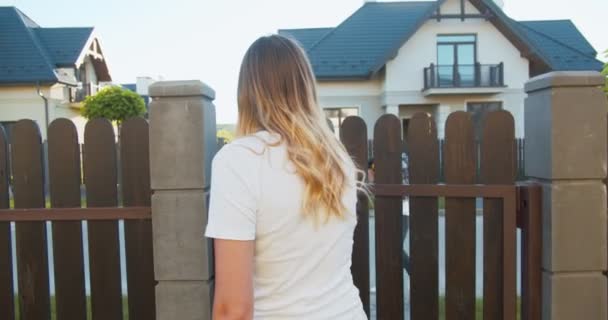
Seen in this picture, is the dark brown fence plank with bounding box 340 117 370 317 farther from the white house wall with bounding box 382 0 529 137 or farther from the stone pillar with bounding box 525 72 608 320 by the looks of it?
the white house wall with bounding box 382 0 529 137

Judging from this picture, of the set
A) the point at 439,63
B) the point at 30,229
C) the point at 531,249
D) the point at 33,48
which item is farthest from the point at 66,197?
the point at 33,48

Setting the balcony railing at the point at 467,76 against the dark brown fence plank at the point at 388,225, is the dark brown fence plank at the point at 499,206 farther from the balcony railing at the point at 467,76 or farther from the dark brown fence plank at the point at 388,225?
the balcony railing at the point at 467,76

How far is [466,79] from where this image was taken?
72.0 feet

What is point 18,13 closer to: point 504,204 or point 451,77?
point 451,77

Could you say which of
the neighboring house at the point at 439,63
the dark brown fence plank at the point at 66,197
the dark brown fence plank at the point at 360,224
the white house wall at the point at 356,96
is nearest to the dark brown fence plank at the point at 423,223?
the dark brown fence plank at the point at 360,224

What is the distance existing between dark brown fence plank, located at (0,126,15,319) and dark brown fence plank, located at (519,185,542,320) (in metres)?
2.75

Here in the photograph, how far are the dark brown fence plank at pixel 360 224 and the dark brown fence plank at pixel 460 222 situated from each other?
0.44 m

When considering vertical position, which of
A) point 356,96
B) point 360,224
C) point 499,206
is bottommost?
point 360,224

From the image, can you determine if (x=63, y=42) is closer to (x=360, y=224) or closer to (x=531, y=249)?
(x=360, y=224)

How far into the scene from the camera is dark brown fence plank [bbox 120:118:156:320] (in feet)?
9.11

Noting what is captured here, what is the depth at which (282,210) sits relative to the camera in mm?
1416

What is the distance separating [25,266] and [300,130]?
2.20 meters

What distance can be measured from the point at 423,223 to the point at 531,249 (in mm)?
552

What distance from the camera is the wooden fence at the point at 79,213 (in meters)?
2.78
